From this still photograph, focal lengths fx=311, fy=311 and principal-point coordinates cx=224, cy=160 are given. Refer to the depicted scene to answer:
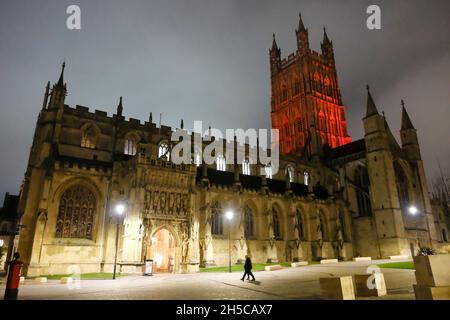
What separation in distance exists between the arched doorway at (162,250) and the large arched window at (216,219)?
5303 millimetres

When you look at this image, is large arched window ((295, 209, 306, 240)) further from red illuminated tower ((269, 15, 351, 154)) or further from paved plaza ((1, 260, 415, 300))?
red illuminated tower ((269, 15, 351, 154))

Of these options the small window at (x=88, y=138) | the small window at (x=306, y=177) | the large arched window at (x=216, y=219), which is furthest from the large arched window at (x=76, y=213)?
the small window at (x=306, y=177)

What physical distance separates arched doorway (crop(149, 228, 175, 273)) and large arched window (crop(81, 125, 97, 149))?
1238cm

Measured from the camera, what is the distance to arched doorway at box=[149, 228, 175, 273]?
95.1 ft

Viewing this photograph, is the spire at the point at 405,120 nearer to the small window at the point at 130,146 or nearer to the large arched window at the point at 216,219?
the large arched window at the point at 216,219

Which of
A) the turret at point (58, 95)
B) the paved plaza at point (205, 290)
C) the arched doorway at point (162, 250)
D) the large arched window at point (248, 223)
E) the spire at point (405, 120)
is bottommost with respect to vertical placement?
the paved plaza at point (205, 290)

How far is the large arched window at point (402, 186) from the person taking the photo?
147 ft

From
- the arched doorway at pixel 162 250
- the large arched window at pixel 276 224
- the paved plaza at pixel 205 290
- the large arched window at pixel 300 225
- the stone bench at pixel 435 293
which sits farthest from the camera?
the large arched window at pixel 300 225

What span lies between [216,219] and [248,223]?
174 inches

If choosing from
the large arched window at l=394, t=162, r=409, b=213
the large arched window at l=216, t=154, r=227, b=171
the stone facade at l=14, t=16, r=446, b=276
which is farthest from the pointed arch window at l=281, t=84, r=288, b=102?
the large arched window at l=216, t=154, r=227, b=171

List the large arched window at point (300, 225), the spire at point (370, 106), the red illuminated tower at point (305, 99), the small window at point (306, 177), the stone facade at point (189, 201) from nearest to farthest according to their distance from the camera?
the stone facade at point (189, 201) → the large arched window at point (300, 225) → the spire at point (370, 106) → the small window at point (306, 177) → the red illuminated tower at point (305, 99)
